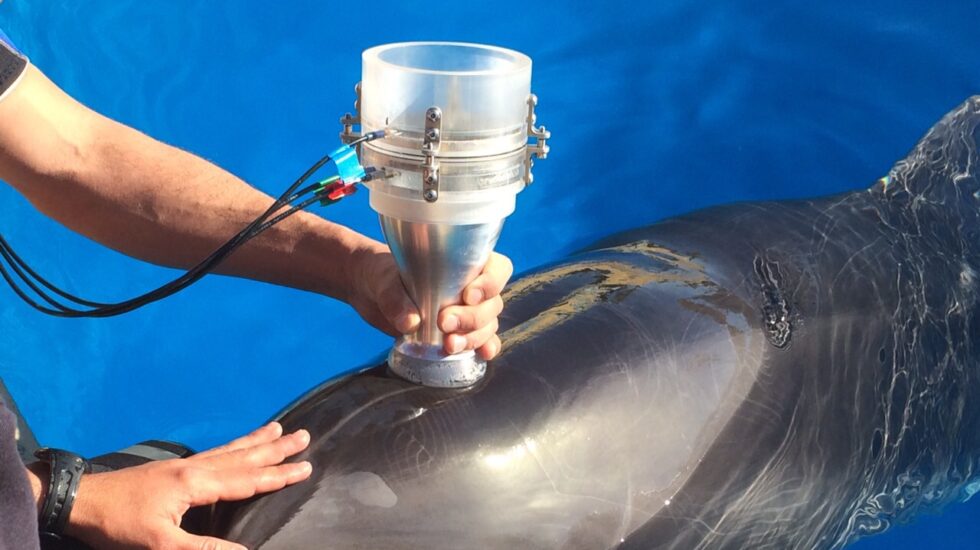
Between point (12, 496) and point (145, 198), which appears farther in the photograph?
point (145, 198)

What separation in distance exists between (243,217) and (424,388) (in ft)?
2.73

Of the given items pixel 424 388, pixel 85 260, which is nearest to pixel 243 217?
pixel 424 388

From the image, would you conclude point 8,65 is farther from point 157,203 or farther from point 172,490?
point 172,490

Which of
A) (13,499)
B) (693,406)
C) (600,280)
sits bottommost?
(13,499)

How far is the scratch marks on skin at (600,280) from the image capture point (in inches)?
102

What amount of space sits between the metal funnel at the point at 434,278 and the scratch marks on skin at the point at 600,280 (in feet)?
0.77

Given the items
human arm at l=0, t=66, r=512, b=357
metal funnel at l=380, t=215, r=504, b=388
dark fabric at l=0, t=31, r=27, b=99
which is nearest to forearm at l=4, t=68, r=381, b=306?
Answer: human arm at l=0, t=66, r=512, b=357

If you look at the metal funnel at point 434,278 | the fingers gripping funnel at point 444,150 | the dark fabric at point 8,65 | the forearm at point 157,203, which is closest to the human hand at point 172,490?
the metal funnel at point 434,278

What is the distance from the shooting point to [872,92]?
561cm

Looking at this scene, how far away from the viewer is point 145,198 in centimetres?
297

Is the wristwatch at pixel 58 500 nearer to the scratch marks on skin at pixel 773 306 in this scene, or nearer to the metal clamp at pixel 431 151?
the metal clamp at pixel 431 151

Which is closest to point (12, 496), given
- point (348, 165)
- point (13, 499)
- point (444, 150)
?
point (13, 499)

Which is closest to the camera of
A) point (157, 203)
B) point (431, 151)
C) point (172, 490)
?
point (431, 151)

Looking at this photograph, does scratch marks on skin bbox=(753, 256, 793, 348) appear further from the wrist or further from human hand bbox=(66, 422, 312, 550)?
the wrist
